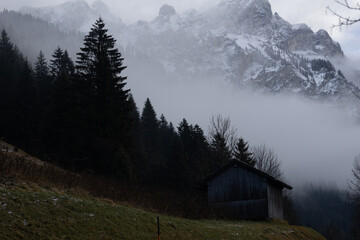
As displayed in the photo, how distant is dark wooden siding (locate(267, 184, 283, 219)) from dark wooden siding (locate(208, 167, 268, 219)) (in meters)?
0.77

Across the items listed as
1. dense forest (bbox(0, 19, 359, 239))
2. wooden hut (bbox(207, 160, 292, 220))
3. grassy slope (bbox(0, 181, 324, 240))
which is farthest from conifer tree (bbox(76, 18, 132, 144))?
grassy slope (bbox(0, 181, 324, 240))

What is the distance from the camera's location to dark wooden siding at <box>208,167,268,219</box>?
3152 cm

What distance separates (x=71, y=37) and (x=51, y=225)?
A: 194 m

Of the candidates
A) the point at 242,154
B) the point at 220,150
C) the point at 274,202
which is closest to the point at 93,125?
the point at 274,202

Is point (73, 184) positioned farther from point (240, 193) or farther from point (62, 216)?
point (240, 193)

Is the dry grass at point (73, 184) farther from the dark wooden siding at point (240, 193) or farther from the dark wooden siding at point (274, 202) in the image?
the dark wooden siding at point (274, 202)

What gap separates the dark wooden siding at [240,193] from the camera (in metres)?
31.5

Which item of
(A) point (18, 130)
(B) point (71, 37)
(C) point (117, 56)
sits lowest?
(A) point (18, 130)

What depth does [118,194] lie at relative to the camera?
58.4 ft

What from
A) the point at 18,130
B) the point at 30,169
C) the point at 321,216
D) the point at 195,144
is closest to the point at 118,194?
the point at 30,169

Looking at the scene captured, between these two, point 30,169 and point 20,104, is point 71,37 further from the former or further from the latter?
point 30,169

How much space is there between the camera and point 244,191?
32.4m

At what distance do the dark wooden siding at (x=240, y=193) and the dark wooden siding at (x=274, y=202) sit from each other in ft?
2.53

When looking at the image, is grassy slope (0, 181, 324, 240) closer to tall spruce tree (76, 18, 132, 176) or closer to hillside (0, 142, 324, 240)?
hillside (0, 142, 324, 240)
